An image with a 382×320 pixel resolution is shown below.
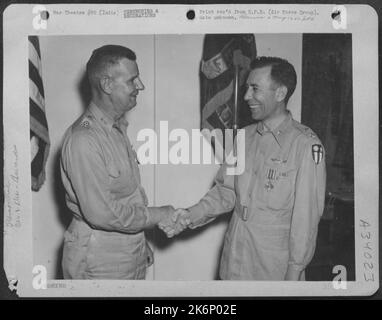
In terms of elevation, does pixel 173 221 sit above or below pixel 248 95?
below

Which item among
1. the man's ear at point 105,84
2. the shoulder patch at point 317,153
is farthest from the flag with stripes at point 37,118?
the shoulder patch at point 317,153

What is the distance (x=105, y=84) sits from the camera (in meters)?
1.03

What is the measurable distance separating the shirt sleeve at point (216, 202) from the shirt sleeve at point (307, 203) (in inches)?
4.5

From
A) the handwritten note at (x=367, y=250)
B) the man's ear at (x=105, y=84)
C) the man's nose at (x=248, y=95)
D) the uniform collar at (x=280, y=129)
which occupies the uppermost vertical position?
the man's ear at (x=105, y=84)

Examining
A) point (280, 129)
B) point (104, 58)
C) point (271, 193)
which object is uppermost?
point (104, 58)

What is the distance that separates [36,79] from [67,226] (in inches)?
10.3

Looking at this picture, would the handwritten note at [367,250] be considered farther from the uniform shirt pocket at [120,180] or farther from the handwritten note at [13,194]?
the handwritten note at [13,194]

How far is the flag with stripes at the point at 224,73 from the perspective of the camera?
1.04 meters

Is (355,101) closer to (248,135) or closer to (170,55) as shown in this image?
(248,135)

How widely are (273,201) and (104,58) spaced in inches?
15.0

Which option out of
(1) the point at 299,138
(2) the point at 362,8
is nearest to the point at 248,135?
(1) the point at 299,138

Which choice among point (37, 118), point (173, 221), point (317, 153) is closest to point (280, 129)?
point (317, 153)

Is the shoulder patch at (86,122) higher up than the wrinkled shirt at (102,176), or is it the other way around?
the shoulder patch at (86,122)

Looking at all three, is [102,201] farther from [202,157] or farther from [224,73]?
[224,73]
